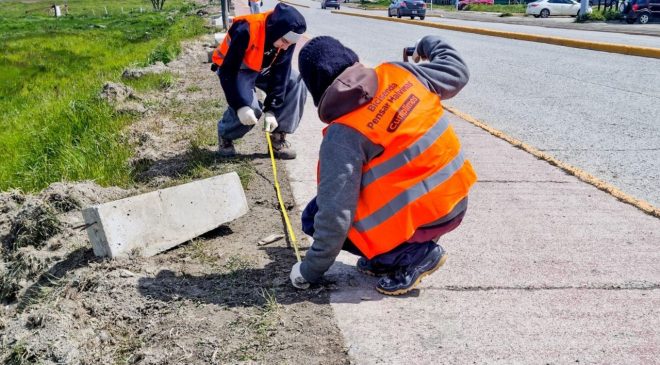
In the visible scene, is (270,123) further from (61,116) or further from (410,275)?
(61,116)

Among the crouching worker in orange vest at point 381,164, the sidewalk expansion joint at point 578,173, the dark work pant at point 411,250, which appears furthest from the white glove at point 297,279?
the sidewalk expansion joint at point 578,173

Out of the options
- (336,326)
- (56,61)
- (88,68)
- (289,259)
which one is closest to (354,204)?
(336,326)

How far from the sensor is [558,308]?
9.57ft

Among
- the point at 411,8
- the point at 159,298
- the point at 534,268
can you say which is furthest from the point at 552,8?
the point at 159,298

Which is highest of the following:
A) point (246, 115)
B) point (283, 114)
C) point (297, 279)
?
point (246, 115)

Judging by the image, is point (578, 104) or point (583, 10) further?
point (583, 10)

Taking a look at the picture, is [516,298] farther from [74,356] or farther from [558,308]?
[74,356]

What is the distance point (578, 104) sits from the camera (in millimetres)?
7547

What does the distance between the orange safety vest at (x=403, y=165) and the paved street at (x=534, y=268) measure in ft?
1.25

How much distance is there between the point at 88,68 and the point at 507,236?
42.4ft

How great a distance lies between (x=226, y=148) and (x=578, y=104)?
4225mm

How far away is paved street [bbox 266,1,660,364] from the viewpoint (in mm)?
2645

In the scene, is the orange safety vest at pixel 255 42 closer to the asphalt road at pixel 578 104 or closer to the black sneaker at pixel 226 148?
the black sneaker at pixel 226 148

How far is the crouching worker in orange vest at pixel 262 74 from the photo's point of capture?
478 cm
